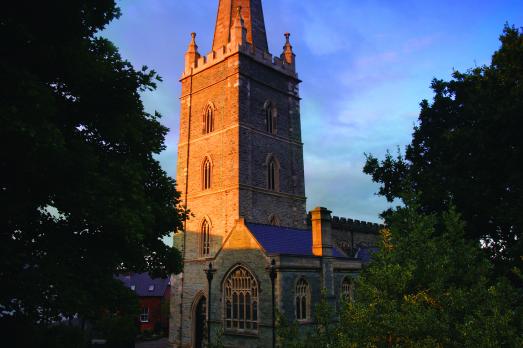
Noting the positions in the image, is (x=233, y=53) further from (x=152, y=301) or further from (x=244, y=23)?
(x=152, y=301)

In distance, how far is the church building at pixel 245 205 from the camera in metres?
21.0

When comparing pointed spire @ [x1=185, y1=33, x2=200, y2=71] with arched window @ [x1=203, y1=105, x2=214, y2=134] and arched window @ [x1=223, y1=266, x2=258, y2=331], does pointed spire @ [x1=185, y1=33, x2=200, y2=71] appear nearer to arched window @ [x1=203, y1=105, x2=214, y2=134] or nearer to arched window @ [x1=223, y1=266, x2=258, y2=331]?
arched window @ [x1=203, y1=105, x2=214, y2=134]

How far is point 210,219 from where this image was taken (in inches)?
1150

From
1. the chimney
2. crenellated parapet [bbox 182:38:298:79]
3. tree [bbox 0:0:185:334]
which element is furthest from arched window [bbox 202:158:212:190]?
tree [bbox 0:0:185:334]

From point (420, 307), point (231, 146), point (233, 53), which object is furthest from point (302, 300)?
point (233, 53)

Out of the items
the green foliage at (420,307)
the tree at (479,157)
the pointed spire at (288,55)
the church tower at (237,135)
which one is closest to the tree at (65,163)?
the green foliage at (420,307)

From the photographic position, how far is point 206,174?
30.9 meters

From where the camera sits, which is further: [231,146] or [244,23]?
[244,23]

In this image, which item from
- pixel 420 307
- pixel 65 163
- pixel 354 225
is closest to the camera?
pixel 420 307

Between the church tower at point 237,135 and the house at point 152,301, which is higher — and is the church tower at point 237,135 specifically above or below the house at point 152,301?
above

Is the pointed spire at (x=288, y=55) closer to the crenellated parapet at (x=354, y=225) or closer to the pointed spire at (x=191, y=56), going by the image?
the pointed spire at (x=191, y=56)

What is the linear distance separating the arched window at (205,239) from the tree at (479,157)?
13.3 meters

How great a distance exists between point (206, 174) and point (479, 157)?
63.1 feet

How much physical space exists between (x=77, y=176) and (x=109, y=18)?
15.5 feet
